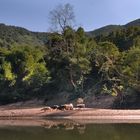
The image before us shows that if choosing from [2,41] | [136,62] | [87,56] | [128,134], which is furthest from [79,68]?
[2,41]

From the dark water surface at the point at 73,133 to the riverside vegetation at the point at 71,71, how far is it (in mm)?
13576

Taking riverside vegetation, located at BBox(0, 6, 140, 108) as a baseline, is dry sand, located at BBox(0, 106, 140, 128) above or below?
below

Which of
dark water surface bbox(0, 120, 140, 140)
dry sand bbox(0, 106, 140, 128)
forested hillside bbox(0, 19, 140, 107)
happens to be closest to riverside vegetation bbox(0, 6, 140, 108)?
forested hillside bbox(0, 19, 140, 107)

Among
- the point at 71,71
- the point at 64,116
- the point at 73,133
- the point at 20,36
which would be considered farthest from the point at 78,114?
the point at 20,36

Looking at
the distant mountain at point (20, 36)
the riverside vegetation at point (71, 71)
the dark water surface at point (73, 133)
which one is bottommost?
the dark water surface at point (73, 133)

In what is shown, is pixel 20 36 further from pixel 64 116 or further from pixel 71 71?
pixel 64 116

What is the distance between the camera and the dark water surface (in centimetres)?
2488

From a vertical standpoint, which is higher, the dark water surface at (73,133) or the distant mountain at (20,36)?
the distant mountain at (20,36)

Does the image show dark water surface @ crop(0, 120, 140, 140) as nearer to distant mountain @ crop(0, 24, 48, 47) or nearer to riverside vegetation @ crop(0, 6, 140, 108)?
riverside vegetation @ crop(0, 6, 140, 108)

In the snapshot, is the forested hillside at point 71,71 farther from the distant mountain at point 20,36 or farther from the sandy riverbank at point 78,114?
the distant mountain at point 20,36

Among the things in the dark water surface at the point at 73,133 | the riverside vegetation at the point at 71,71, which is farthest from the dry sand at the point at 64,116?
the riverside vegetation at the point at 71,71

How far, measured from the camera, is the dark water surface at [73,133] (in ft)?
81.6

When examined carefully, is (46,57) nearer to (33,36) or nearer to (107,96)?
(107,96)

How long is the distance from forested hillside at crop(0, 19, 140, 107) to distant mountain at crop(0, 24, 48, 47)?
6243cm
